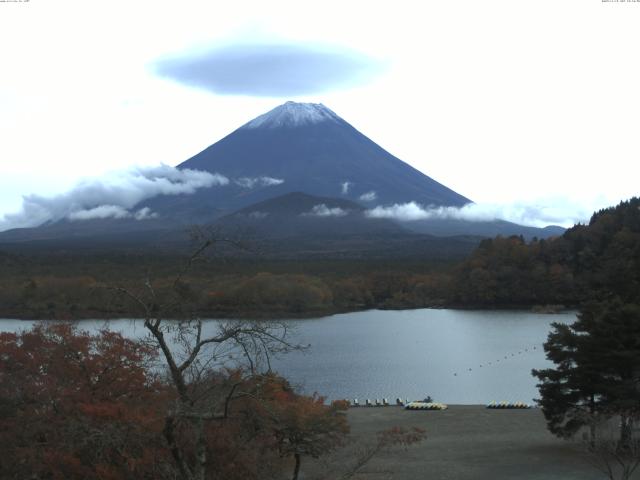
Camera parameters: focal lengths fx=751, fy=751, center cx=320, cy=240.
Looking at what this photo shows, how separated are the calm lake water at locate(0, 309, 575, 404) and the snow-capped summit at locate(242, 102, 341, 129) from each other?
117 metres

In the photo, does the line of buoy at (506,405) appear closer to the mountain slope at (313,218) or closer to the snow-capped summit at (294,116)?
the mountain slope at (313,218)

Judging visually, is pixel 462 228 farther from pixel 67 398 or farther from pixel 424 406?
pixel 67 398

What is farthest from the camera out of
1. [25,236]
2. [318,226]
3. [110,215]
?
[110,215]

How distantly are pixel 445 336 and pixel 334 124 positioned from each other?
123588 millimetres

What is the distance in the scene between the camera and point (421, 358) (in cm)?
2847

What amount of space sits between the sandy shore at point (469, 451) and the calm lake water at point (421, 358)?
3.28m

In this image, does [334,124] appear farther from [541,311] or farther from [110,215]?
[541,311]

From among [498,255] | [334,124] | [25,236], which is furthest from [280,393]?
[334,124]

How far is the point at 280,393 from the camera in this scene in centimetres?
1167

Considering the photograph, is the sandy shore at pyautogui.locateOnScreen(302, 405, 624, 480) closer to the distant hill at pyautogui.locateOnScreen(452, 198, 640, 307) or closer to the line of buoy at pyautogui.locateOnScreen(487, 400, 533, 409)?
the line of buoy at pyautogui.locateOnScreen(487, 400, 533, 409)

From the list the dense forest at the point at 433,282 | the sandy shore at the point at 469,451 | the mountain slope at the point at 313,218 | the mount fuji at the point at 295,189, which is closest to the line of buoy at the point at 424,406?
the sandy shore at the point at 469,451

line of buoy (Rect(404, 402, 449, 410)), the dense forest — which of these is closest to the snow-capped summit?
the dense forest

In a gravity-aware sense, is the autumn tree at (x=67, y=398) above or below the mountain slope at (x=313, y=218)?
below

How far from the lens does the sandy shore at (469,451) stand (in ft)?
38.3
